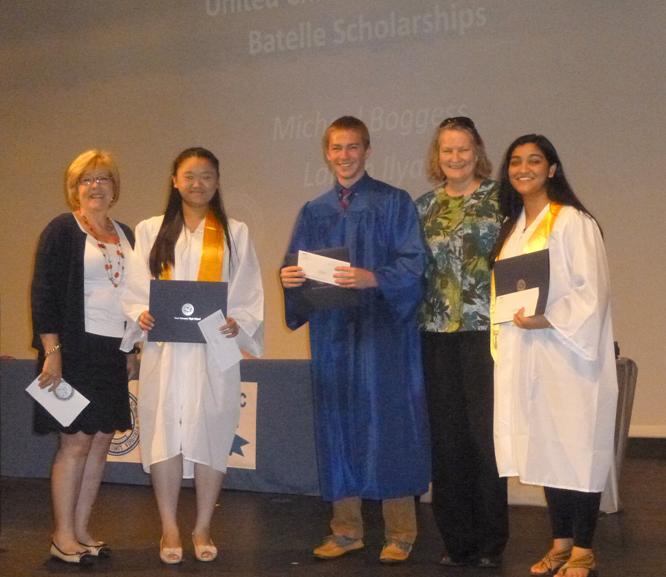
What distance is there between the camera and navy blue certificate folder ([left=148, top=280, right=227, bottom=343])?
3.72m

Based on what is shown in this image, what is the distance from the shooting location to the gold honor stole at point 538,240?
341 cm

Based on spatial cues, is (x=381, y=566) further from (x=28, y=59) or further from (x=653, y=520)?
(x=28, y=59)

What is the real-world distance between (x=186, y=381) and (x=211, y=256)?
52cm

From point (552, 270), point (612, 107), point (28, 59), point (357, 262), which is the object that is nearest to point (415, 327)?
point (357, 262)

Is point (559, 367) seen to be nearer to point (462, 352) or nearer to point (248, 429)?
point (462, 352)

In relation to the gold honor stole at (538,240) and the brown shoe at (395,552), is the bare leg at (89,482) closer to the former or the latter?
the brown shoe at (395,552)

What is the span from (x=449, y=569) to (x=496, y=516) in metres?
0.28

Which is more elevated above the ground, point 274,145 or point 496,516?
point 274,145

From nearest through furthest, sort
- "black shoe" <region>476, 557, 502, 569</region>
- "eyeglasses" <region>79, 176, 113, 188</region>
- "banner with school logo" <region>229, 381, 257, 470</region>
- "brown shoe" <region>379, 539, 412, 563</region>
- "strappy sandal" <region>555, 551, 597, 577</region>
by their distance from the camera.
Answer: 1. "strappy sandal" <region>555, 551, 597, 577</region>
2. "black shoe" <region>476, 557, 502, 569</region>
3. "brown shoe" <region>379, 539, 412, 563</region>
4. "eyeglasses" <region>79, 176, 113, 188</region>
5. "banner with school logo" <region>229, 381, 257, 470</region>

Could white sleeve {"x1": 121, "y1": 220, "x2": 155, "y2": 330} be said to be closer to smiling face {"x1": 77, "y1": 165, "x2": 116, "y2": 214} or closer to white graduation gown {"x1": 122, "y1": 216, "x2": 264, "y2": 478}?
white graduation gown {"x1": 122, "y1": 216, "x2": 264, "y2": 478}

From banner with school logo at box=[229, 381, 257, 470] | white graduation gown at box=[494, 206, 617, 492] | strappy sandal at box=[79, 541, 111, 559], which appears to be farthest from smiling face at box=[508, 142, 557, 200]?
banner with school logo at box=[229, 381, 257, 470]

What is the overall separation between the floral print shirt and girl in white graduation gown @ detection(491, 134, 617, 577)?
0.36 ft

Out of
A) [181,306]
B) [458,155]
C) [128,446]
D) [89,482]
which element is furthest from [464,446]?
[128,446]

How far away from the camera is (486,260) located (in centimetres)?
360
